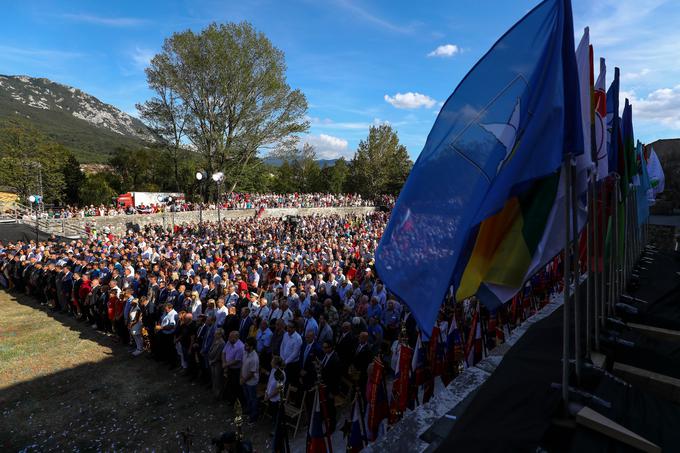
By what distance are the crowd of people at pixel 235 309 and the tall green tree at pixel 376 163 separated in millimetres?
35278

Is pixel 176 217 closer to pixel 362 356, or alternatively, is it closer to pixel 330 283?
pixel 330 283

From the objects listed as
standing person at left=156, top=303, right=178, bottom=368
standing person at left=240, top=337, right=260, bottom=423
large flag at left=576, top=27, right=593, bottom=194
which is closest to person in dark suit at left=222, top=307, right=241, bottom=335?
standing person at left=156, top=303, right=178, bottom=368

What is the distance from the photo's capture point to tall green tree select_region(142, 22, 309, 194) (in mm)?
30625

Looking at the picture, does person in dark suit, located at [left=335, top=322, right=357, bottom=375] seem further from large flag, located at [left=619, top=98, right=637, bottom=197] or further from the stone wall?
the stone wall

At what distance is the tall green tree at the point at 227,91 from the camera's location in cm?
3062

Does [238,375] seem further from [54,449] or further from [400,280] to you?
[400,280]

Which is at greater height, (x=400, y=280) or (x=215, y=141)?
(x=215, y=141)

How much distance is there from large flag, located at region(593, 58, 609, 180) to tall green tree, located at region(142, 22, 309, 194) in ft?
105

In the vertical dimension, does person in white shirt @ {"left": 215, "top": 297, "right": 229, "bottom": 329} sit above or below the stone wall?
below

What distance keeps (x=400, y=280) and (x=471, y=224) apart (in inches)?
23.6

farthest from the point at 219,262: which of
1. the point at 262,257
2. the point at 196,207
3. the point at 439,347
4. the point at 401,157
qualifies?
the point at 401,157

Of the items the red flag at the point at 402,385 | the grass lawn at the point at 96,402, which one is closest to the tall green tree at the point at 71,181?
the grass lawn at the point at 96,402

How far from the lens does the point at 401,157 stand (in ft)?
181

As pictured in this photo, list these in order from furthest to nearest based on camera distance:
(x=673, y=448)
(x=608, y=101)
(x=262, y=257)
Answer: (x=262, y=257)
(x=608, y=101)
(x=673, y=448)
